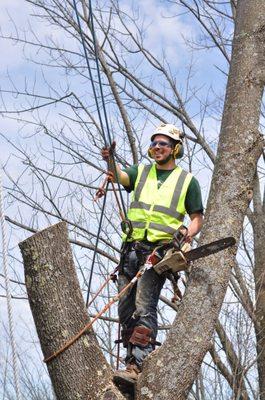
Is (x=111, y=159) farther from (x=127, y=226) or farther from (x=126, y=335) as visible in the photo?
(x=126, y=335)

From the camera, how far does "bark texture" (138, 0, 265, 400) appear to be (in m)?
3.34

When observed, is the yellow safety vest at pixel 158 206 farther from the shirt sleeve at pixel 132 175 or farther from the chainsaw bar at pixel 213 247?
the chainsaw bar at pixel 213 247

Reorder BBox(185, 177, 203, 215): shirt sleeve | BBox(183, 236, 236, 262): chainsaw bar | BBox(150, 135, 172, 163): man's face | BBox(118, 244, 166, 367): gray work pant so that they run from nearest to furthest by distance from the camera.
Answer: BBox(183, 236, 236, 262): chainsaw bar < BBox(118, 244, 166, 367): gray work pant < BBox(185, 177, 203, 215): shirt sleeve < BBox(150, 135, 172, 163): man's face

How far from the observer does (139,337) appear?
3.93 meters

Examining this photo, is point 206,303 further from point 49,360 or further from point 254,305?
point 254,305

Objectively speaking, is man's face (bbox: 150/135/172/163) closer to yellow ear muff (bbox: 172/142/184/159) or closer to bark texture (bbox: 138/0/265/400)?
yellow ear muff (bbox: 172/142/184/159)

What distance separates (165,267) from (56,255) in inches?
33.2

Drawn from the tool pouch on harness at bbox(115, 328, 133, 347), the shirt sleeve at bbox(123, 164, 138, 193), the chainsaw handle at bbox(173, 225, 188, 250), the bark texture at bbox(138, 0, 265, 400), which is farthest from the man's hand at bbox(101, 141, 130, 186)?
the tool pouch on harness at bbox(115, 328, 133, 347)

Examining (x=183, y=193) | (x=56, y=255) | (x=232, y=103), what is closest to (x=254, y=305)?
(x=183, y=193)

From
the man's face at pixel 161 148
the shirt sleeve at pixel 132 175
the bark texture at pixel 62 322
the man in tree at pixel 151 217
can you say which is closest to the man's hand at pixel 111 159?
the man in tree at pixel 151 217

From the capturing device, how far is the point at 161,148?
14.8ft

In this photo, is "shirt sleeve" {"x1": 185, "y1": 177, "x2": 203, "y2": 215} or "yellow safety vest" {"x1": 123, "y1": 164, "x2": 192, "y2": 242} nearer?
"yellow safety vest" {"x1": 123, "y1": 164, "x2": 192, "y2": 242}

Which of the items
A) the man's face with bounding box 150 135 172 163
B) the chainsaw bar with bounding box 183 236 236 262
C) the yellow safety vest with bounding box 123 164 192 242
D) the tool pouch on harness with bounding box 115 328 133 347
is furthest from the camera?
the man's face with bounding box 150 135 172 163

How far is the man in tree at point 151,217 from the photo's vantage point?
4.08m
